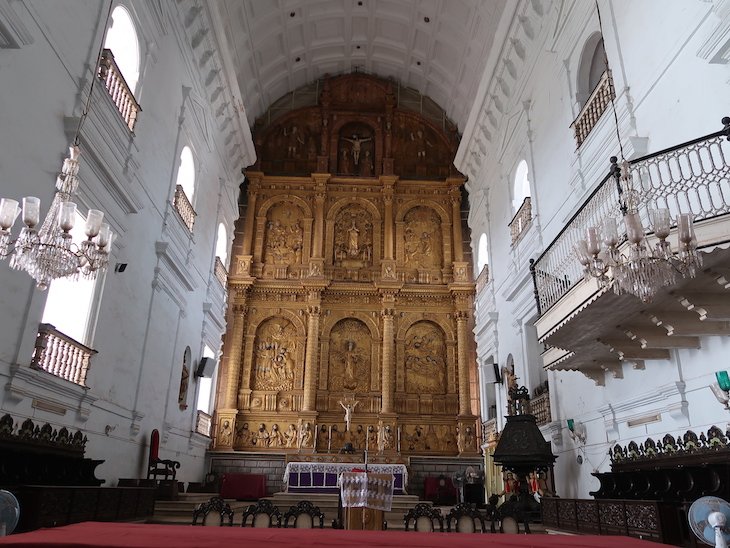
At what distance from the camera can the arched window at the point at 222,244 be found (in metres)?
17.0

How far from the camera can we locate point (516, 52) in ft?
43.1

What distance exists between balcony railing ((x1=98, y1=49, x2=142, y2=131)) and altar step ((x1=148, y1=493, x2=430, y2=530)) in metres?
6.56

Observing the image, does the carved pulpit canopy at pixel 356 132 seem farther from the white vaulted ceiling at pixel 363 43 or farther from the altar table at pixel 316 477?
the altar table at pixel 316 477

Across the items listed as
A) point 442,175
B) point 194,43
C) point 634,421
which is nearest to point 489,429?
point 634,421

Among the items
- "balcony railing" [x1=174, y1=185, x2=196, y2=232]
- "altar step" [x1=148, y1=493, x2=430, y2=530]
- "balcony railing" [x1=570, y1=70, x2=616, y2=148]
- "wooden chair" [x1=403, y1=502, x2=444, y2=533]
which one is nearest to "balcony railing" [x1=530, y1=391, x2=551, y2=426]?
"altar step" [x1=148, y1=493, x2=430, y2=530]

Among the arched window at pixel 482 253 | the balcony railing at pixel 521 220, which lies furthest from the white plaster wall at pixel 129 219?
the arched window at pixel 482 253

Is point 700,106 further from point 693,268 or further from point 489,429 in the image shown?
point 489,429

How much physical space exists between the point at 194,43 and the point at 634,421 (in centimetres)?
1158

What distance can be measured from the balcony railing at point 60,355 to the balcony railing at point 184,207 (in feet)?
16.4

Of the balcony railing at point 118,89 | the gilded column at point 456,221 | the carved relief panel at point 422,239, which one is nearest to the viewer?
the balcony railing at point 118,89

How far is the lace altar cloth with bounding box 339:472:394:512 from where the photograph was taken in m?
7.36

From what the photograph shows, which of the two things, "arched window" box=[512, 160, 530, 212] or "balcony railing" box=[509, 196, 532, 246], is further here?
"arched window" box=[512, 160, 530, 212]

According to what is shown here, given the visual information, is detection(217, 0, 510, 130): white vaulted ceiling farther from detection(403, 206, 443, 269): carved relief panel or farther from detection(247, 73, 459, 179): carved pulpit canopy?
detection(403, 206, 443, 269): carved relief panel

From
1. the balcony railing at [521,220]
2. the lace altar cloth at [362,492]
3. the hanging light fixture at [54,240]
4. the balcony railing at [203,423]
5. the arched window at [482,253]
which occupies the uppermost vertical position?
the arched window at [482,253]
